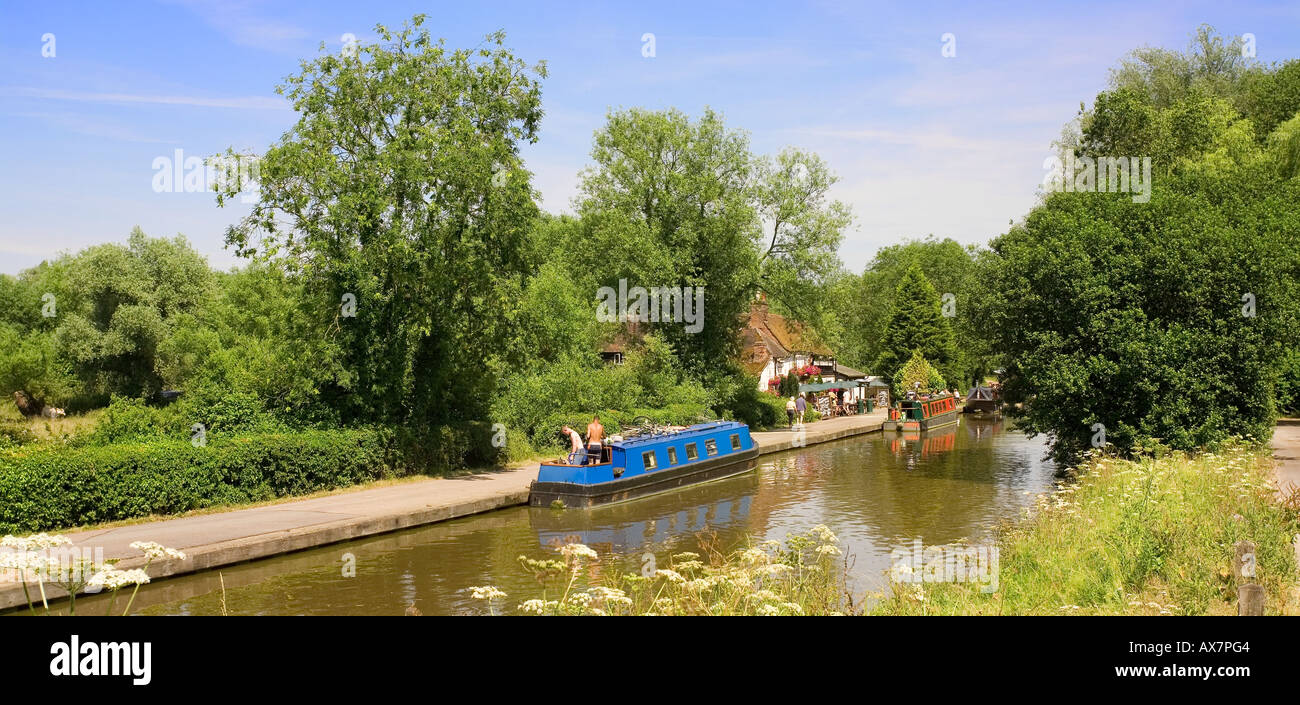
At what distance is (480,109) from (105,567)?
779 inches

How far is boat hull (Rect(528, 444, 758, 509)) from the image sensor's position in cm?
2156

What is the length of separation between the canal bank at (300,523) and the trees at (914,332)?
4412 cm

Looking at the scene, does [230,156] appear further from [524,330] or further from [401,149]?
[524,330]

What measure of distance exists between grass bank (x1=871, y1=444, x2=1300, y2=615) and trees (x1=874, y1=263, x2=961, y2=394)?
48692mm

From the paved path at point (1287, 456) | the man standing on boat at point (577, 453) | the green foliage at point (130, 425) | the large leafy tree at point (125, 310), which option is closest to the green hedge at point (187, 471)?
the green foliage at point (130, 425)

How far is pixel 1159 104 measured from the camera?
145 ft

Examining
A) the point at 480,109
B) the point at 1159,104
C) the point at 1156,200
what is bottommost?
the point at 1156,200

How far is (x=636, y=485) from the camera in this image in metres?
23.3

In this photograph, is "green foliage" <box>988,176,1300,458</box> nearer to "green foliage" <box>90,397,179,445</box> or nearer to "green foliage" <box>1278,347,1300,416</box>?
"green foliage" <box>1278,347,1300,416</box>

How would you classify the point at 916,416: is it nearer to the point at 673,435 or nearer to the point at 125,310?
the point at 673,435

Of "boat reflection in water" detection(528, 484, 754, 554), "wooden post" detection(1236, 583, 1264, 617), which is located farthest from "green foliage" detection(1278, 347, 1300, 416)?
"wooden post" detection(1236, 583, 1264, 617)

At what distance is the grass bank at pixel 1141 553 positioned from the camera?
917 cm

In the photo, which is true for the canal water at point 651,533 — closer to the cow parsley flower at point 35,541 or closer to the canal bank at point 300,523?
the canal bank at point 300,523
